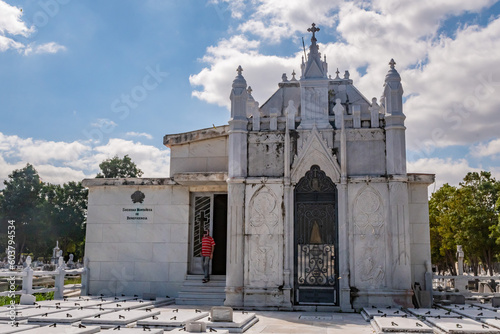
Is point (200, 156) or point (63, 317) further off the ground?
point (200, 156)

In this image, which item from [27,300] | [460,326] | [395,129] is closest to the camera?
[460,326]

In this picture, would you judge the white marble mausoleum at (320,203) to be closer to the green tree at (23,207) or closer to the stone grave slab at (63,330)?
the stone grave slab at (63,330)

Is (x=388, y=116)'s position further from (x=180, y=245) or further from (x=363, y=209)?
(x=180, y=245)

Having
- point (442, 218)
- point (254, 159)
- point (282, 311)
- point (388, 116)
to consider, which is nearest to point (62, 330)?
point (282, 311)

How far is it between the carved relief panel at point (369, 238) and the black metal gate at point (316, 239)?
1.98 ft

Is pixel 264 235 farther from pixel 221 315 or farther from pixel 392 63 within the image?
pixel 392 63

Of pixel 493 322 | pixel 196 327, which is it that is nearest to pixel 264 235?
pixel 196 327

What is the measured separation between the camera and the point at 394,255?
1287 centimetres

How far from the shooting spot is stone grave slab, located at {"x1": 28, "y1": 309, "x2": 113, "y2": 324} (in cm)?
959

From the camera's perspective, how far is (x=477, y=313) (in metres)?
10.7

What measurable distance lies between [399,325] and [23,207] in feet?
154

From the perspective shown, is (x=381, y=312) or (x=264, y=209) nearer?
(x=381, y=312)

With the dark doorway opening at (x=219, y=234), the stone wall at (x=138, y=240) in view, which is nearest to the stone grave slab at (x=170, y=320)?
the stone wall at (x=138, y=240)

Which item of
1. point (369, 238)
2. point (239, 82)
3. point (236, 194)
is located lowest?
point (369, 238)
